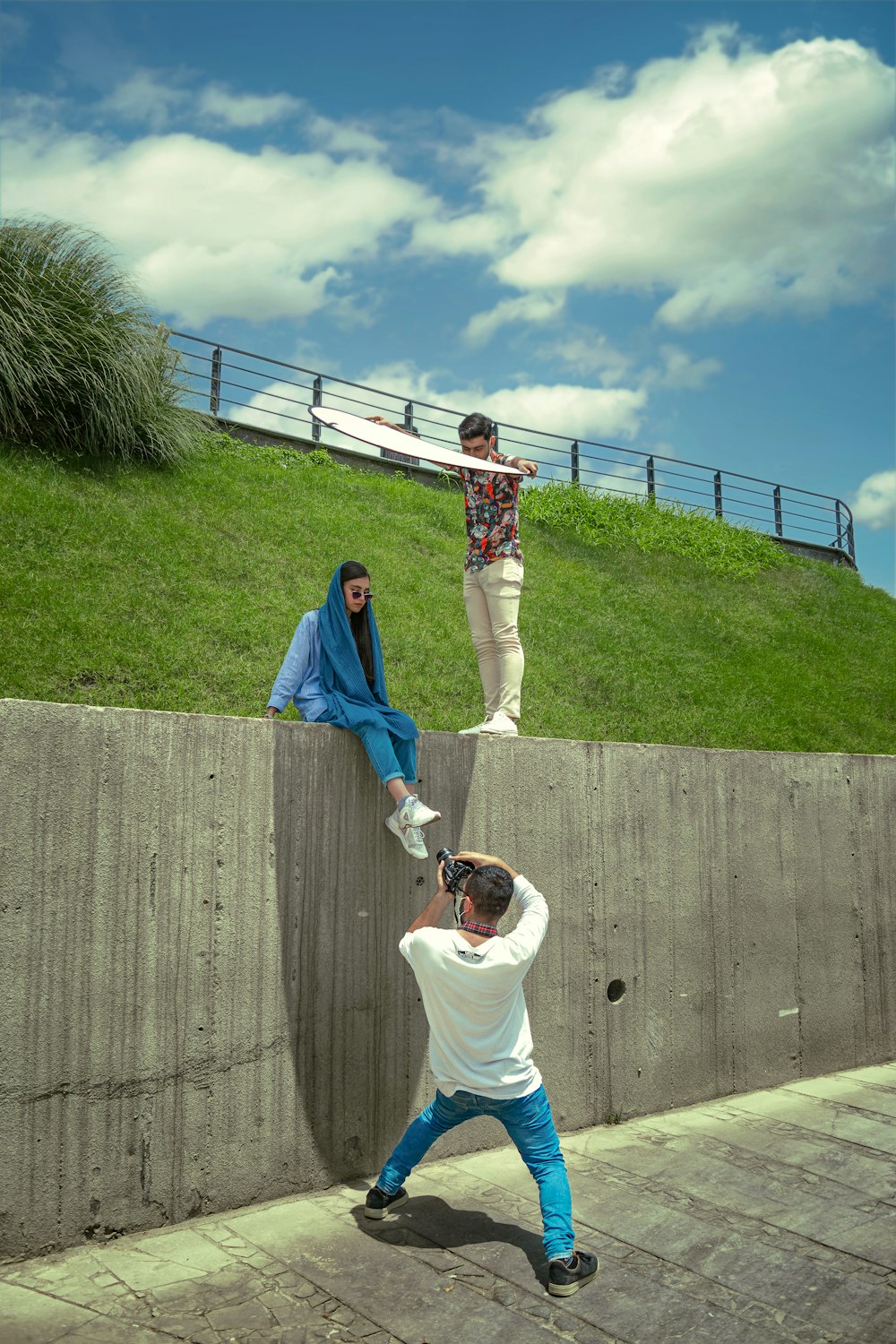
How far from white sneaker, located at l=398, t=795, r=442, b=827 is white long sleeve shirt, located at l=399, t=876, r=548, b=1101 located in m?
0.71

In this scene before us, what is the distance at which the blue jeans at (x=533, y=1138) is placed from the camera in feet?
11.8

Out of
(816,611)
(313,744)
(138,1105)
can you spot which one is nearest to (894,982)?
(313,744)

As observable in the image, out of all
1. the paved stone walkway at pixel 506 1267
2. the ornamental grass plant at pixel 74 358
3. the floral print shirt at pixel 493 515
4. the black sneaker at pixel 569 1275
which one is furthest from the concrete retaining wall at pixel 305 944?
the ornamental grass plant at pixel 74 358

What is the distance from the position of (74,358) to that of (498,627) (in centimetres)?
610

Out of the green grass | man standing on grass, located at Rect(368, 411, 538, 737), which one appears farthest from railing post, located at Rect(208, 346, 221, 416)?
→ man standing on grass, located at Rect(368, 411, 538, 737)

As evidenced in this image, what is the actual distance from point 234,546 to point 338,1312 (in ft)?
24.8

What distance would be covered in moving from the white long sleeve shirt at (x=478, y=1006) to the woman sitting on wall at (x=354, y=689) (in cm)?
86

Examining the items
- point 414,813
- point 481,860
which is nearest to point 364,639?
point 414,813

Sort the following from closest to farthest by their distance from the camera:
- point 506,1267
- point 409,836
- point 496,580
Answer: point 506,1267 < point 409,836 < point 496,580

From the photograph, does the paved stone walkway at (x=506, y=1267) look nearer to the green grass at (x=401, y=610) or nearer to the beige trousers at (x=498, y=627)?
the beige trousers at (x=498, y=627)

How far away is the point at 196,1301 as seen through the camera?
10.9 feet

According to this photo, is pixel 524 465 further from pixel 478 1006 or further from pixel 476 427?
pixel 478 1006

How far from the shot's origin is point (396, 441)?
5.50m

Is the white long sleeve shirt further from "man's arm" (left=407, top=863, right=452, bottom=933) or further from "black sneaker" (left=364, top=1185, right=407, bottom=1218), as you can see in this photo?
"black sneaker" (left=364, top=1185, right=407, bottom=1218)
